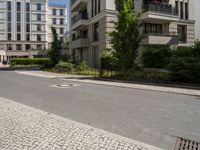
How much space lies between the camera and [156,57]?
20219 mm

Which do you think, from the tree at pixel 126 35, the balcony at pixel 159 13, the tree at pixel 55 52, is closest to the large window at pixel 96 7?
the balcony at pixel 159 13

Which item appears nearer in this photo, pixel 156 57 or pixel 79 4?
pixel 156 57

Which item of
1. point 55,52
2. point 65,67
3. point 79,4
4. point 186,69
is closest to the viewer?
point 186,69

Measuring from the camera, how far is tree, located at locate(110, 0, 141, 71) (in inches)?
717

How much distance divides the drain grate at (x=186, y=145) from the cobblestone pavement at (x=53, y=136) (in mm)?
628

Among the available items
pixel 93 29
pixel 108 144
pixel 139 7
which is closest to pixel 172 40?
pixel 139 7

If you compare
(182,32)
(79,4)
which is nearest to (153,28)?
(182,32)

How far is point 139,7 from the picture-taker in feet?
94.5

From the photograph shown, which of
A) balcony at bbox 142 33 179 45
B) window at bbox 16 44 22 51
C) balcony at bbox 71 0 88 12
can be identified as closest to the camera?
balcony at bbox 142 33 179 45

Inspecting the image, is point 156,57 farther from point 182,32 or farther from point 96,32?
point 182,32

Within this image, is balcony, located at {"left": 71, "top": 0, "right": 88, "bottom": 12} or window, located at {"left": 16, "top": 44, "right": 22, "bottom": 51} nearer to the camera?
balcony, located at {"left": 71, "top": 0, "right": 88, "bottom": 12}

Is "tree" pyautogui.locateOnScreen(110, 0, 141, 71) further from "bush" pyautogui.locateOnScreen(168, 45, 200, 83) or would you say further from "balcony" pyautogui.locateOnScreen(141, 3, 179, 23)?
"balcony" pyautogui.locateOnScreen(141, 3, 179, 23)

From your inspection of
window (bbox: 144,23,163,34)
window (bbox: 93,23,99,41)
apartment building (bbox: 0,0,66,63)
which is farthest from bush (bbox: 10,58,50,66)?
window (bbox: 144,23,163,34)

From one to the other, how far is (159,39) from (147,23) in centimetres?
369
